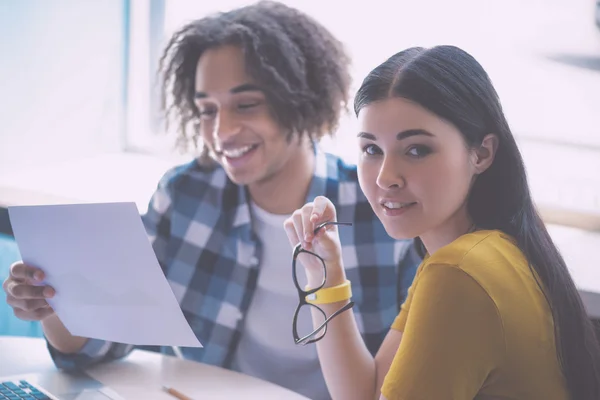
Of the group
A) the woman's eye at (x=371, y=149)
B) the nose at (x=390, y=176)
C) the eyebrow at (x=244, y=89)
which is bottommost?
the eyebrow at (x=244, y=89)

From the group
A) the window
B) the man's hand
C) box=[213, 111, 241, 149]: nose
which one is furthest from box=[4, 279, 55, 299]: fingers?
the window

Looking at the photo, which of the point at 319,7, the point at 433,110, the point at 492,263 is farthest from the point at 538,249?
the point at 319,7

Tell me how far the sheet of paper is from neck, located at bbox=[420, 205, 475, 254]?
0.35 metres

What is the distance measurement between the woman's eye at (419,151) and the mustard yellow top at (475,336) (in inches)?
4.6

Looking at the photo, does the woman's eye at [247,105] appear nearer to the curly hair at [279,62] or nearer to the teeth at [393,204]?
the curly hair at [279,62]

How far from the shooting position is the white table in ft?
4.06

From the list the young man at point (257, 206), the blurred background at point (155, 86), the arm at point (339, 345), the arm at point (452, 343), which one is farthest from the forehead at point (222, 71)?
the arm at point (452, 343)

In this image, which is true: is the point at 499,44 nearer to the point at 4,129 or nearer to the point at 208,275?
the point at 208,275

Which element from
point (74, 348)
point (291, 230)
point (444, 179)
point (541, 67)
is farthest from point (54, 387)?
point (541, 67)

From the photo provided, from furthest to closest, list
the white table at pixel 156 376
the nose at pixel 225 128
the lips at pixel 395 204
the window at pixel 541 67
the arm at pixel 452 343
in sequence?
1. the window at pixel 541 67
2. the nose at pixel 225 128
3. the white table at pixel 156 376
4. the lips at pixel 395 204
5. the arm at pixel 452 343

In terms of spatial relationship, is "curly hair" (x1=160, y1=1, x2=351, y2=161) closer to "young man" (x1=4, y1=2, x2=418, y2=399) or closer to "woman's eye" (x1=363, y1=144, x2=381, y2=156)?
"young man" (x1=4, y1=2, x2=418, y2=399)

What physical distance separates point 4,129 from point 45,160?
159mm

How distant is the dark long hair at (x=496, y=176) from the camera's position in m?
0.97

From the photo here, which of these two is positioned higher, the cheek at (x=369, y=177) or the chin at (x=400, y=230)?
the cheek at (x=369, y=177)
